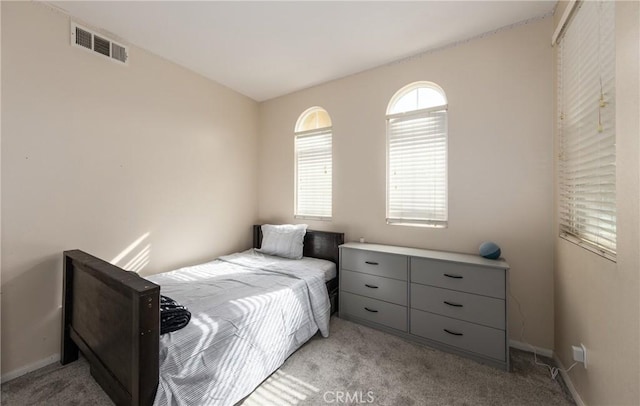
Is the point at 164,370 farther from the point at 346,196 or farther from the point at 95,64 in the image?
the point at 95,64

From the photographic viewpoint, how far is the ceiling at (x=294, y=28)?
1922 mm

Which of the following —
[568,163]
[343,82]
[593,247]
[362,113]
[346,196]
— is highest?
[343,82]

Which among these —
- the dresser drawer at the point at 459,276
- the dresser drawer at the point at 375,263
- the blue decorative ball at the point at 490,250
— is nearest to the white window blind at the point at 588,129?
the blue decorative ball at the point at 490,250

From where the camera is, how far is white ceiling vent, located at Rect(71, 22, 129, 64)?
6.63 ft

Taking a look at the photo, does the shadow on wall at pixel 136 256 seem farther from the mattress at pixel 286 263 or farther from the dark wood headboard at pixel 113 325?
the mattress at pixel 286 263

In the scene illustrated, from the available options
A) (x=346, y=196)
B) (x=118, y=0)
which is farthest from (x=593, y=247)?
(x=118, y=0)

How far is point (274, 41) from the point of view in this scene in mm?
2352

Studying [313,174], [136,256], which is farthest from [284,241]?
[136,256]

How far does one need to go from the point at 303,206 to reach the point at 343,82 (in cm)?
164

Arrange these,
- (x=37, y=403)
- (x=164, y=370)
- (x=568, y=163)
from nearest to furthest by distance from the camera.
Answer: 1. (x=164, y=370)
2. (x=37, y=403)
3. (x=568, y=163)

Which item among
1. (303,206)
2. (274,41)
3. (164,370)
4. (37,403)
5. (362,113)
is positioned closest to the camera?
(164,370)

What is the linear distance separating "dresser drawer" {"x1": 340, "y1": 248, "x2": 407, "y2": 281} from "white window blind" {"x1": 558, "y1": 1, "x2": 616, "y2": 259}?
3.84 ft
